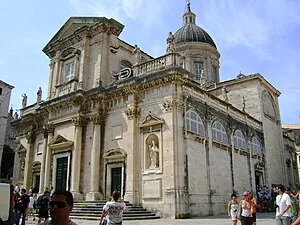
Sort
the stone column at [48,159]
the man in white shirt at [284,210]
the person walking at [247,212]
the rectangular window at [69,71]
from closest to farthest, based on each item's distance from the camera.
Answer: the man in white shirt at [284,210]
the person walking at [247,212]
the stone column at [48,159]
the rectangular window at [69,71]

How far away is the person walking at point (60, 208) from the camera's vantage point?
262 cm

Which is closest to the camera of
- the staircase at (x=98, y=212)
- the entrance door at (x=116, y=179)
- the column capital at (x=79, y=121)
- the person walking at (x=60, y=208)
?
the person walking at (x=60, y=208)

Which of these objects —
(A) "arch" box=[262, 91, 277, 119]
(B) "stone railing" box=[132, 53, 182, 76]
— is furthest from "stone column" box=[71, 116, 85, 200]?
(A) "arch" box=[262, 91, 277, 119]

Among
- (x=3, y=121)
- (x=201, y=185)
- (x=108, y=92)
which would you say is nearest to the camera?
(x=201, y=185)

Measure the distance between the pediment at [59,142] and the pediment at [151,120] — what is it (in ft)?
20.6

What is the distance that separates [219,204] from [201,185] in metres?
2.31

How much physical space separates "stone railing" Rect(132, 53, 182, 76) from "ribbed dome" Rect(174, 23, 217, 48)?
653 inches

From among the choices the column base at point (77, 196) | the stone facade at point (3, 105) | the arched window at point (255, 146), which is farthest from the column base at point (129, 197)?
the stone facade at point (3, 105)

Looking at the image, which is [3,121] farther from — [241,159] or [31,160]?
[241,159]

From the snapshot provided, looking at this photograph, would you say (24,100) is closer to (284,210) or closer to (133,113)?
(133,113)

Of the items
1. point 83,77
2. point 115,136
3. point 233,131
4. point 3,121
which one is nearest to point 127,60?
point 83,77

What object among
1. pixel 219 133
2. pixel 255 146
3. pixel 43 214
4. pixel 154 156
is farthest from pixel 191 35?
pixel 43 214

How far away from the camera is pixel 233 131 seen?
22.9 m

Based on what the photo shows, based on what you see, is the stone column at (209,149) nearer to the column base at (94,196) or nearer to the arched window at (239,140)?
the arched window at (239,140)
